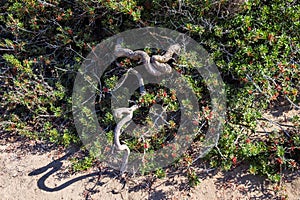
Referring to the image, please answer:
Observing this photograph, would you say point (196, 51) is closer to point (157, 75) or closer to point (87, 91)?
point (157, 75)

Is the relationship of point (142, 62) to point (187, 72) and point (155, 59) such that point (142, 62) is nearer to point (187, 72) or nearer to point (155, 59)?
point (155, 59)

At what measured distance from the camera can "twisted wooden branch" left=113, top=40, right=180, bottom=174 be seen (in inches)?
138

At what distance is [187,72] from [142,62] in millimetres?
569

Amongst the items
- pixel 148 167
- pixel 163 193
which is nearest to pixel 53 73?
pixel 148 167

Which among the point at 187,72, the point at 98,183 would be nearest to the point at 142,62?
the point at 187,72

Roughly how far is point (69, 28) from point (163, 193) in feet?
7.96

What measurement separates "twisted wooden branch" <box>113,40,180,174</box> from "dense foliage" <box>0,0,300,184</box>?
17 cm

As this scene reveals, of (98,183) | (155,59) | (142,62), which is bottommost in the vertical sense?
(98,183)

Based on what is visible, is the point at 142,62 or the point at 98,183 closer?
the point at 98,183

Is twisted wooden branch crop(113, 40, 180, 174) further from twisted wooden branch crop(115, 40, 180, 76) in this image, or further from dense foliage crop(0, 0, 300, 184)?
dense foliage crop(0, 0, 300, 184)

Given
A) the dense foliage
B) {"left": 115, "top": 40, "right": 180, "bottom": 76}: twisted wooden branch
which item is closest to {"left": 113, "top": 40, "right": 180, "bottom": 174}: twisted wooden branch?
{"left": 115, "top": 40, "right": 180, "bottom": 76}: twisted wooden branch

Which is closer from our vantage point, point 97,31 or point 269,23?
point 269,23

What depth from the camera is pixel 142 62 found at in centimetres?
376

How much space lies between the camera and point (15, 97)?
397 centimetres
